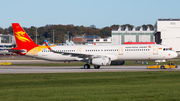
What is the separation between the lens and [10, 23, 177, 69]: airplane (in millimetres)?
43156

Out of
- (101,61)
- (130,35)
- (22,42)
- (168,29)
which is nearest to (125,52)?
(101,61)

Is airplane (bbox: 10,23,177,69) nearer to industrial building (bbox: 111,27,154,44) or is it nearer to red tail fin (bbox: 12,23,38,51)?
red tail fin (bbox: 12,23,38,51)

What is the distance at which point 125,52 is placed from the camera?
144ft

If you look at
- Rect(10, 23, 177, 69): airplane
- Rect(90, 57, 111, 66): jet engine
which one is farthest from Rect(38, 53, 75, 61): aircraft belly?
Rect(90, 57, 111, 66): jet engine

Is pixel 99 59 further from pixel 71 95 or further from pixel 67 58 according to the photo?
pixel 71 95

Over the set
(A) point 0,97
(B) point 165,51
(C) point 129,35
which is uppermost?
(C) point 129,35

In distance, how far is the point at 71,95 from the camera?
17.0 m

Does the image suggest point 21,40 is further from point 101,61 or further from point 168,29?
point 168,29

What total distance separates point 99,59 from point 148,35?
135 meters

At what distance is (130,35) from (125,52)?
5066 inches

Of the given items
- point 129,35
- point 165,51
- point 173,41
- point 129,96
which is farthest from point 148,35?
point 129,96

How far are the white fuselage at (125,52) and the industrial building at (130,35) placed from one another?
12312 centimetres

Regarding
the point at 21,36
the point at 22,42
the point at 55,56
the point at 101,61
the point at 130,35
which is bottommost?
the point at 101,61

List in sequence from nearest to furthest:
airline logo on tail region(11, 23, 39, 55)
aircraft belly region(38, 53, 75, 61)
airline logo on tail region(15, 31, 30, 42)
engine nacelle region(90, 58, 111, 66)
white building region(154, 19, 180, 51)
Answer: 1. engine nacelle region(90, 58, 111, 66)
2. aircraft belly region(38, 53, 75, 61)
3. airline logo on tail region(11, 23, 39, 55)
4. airline logo on tail region(15, 31, 30, 42)
5. white building region(154, 19, 180, 51)
